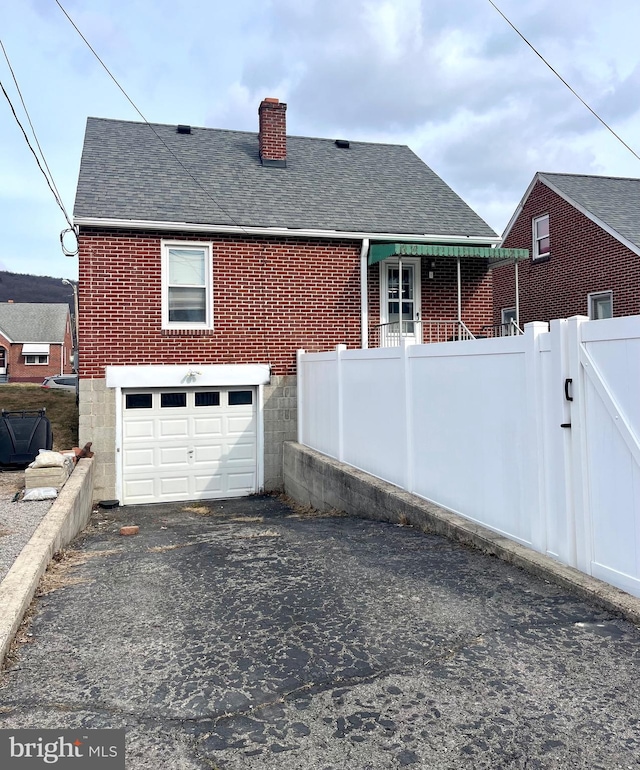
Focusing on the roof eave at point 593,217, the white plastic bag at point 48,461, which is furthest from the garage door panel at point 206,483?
the roof eave at point 593,217

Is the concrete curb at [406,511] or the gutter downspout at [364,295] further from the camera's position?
the gutter downspout at [364,295]

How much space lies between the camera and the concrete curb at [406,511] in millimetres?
4504

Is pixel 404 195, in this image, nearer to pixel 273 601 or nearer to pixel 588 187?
pixel 588 187

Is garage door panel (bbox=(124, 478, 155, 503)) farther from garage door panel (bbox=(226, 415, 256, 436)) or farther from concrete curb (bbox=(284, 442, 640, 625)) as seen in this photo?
concrete curb (bbox=(284, 442, 640, 625))

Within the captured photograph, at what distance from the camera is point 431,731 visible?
9.97 feet

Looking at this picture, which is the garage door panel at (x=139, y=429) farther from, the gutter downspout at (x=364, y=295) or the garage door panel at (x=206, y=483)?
the gutter downspout at (x=364, y=295)

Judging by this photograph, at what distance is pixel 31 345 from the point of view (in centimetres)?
5694

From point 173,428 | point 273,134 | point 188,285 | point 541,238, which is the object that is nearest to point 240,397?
point 173,428

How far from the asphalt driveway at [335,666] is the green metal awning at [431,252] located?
744cm

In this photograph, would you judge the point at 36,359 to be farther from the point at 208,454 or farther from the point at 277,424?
the point at 277,424

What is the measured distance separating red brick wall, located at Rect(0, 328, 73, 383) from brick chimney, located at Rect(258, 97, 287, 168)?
159 ft

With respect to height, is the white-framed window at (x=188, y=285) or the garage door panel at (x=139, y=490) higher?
the white-framed window at (x=188, y=285)

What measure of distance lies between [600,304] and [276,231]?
1049 cm

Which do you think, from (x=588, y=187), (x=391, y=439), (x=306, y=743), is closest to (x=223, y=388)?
(x=391, y=439)
